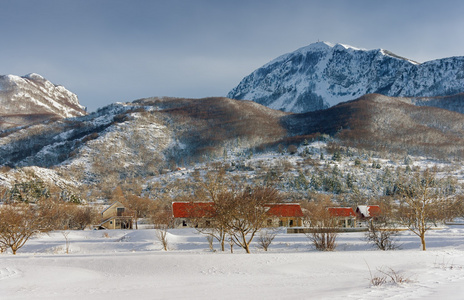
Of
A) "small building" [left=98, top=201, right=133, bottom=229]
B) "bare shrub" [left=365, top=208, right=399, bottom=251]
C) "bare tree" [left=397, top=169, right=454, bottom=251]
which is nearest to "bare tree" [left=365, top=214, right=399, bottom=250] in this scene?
"bare shrub" [left=365, top=208, right=399, bottom=251]

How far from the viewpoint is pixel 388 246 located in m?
27.8

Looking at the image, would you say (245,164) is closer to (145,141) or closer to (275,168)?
(275,168)

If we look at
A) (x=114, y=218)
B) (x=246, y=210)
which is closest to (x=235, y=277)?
(x=246, y=210)

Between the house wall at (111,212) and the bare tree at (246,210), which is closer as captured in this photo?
the bare tree at (246,210)

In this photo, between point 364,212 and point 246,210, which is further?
point 364,212

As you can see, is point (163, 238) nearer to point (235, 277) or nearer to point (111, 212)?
point (235, 277)

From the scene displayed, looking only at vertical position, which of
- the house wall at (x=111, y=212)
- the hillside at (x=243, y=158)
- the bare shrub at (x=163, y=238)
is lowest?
the bare shrub at (x=163, y=238)

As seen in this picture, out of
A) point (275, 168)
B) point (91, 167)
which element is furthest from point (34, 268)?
point (91, 167)

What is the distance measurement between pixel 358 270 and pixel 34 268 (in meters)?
13.6

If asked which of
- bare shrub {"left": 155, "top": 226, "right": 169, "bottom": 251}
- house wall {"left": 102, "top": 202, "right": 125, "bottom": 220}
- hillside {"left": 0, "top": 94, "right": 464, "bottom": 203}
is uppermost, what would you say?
hillside {"left": 0, "top": 94, "right": 464, "bottom": 203}

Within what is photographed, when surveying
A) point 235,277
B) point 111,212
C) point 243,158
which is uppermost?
point 243,158

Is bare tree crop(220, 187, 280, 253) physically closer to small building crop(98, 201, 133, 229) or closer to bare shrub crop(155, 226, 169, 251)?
bare shrub crop(155, 226, 169, 251)

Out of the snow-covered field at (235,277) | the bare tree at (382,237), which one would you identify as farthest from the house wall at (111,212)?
the snow-covered field at (235,277)

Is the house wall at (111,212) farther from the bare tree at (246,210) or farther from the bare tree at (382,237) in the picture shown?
the bare tree at (246,210)
